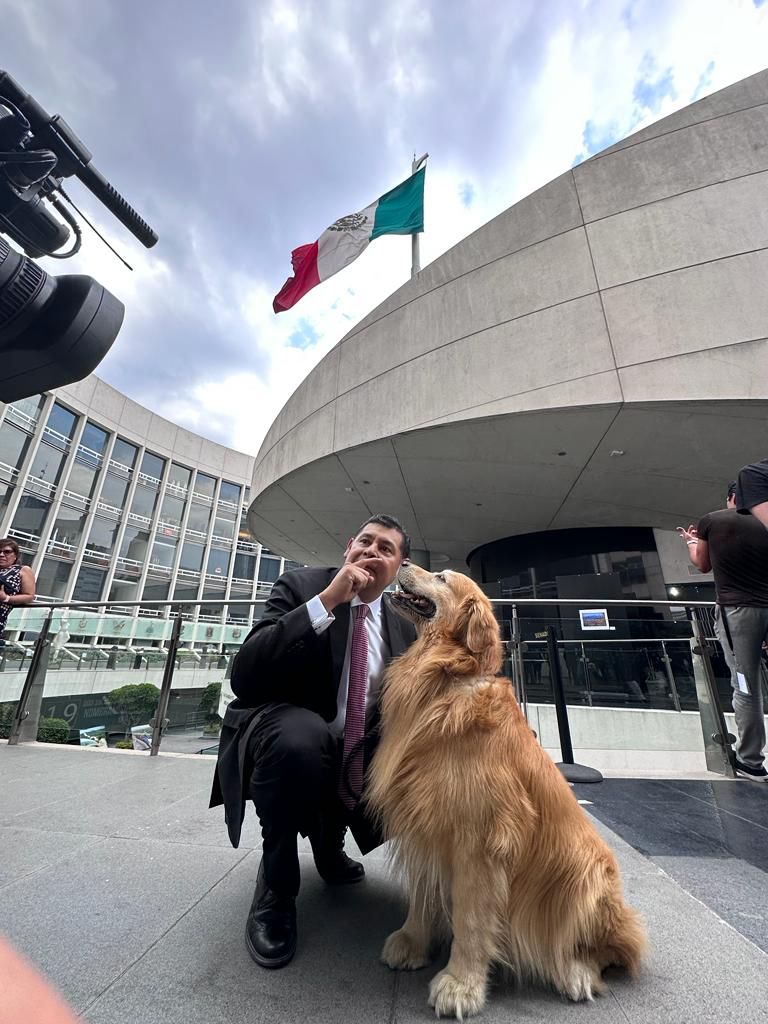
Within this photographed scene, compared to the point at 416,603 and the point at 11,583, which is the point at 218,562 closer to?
the point at 11,583

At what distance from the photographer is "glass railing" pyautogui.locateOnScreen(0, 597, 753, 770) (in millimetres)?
3965

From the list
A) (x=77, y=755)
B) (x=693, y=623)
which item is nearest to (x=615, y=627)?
(x=693, y=623)

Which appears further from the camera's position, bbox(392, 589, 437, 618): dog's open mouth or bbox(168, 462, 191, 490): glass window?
bbox(168, 462, 191, 490): glass window

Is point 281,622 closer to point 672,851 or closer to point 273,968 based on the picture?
point 273,968

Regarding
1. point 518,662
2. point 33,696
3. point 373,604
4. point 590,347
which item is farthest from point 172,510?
Answer: point 373,604

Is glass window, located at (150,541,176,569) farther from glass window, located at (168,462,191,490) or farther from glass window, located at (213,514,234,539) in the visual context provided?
glass window, located at (168,462,191,490)

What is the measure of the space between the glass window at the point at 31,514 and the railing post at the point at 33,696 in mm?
19215

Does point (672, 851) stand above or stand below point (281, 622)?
below

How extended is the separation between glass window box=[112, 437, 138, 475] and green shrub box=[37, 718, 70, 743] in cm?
2338

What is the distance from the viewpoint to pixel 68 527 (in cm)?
2150

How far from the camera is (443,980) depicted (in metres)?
1.00

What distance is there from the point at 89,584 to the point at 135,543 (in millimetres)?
3342

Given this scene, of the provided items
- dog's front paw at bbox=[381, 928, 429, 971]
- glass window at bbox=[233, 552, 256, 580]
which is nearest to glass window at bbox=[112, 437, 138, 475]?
glass window at bbox=[233, 552, 256, 580]

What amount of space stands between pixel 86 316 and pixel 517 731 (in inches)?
88.8
